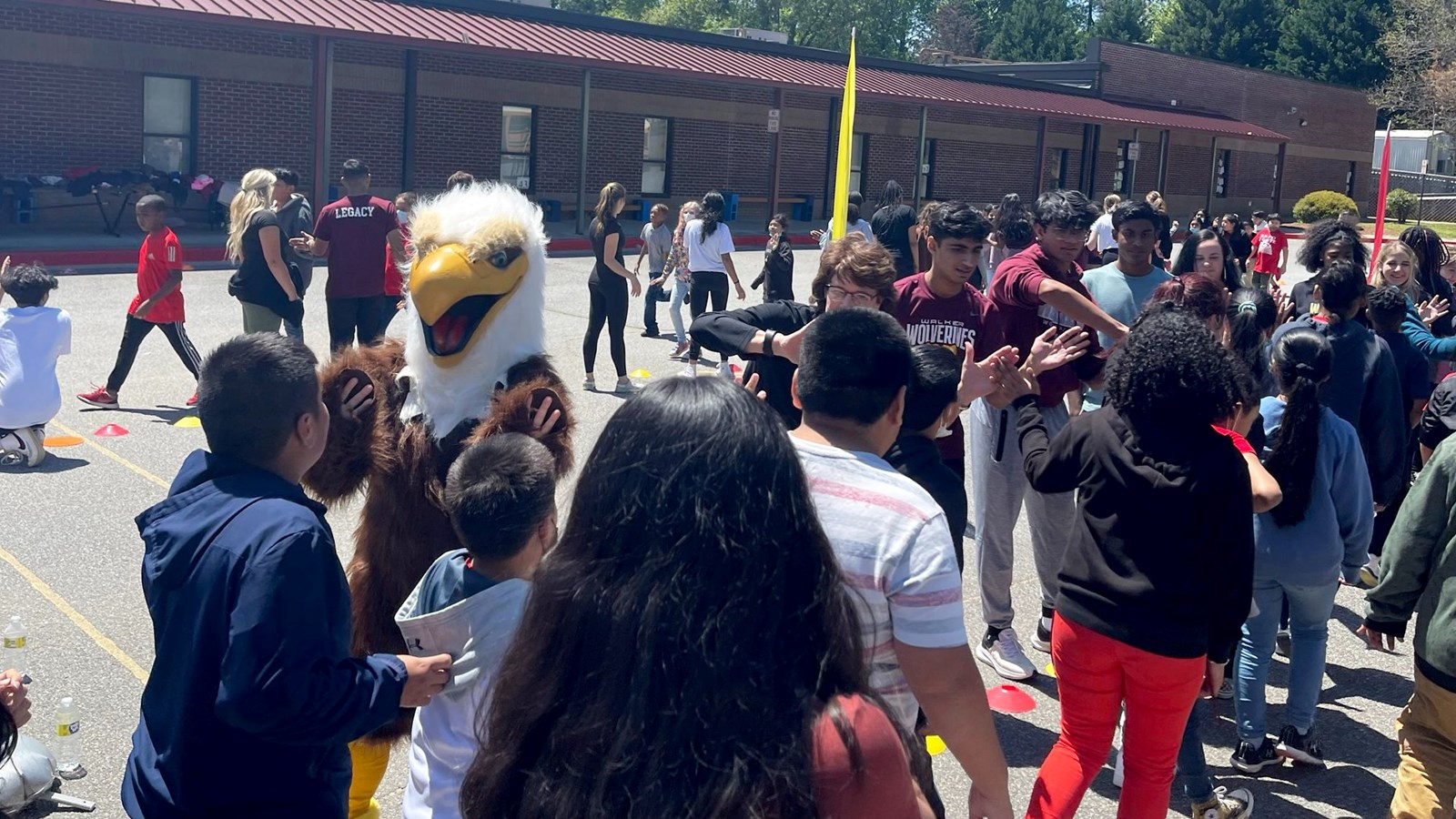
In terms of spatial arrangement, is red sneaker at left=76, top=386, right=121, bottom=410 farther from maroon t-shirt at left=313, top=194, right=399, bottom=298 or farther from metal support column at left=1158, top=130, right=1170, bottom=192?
metal support column at left=1158, top=130, right=1170, bottom=192

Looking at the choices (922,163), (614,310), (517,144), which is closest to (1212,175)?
(922,163)

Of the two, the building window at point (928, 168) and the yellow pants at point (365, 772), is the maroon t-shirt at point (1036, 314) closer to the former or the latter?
the yellow pants at point (365, 772)

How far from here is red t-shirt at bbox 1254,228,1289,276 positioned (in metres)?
18.9

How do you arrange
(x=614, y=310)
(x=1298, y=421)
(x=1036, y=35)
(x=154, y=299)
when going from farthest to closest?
(x=1036, y=35), (x=614, y=310), (x=154, y=299), (x=1298, y=421)

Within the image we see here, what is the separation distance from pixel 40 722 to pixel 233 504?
8.96 ft

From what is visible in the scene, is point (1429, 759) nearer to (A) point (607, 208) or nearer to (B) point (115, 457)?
(B) point (115, 457)

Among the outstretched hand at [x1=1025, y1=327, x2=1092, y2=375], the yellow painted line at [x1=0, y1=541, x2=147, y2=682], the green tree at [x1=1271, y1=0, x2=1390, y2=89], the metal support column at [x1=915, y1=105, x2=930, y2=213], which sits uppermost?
the green tree at [x1=1271, y1=0, x2=1390, y2=89]

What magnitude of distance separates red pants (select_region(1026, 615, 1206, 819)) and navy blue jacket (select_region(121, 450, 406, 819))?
187 centimetres

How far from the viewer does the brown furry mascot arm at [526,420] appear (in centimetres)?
361

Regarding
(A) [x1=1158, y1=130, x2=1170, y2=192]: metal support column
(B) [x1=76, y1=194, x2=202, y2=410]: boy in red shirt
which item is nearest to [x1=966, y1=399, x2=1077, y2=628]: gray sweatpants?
(B) [x1=76, y1=194, x2=202, y2=410]: boy in red shirt

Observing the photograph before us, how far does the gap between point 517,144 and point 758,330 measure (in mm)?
24595

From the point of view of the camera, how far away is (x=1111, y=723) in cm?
357

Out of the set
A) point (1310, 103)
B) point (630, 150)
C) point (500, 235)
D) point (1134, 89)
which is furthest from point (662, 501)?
point (1310, 103)

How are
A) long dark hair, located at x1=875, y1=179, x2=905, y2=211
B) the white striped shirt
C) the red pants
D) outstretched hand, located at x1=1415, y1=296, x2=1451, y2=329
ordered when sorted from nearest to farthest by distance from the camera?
the white striped shirt < the red pants < outstretched hand, located at x1=1415, y1=296, x2=1451, y2=329 < long dark hair, located at x1=875, y1=179, x2=905, y2=211
